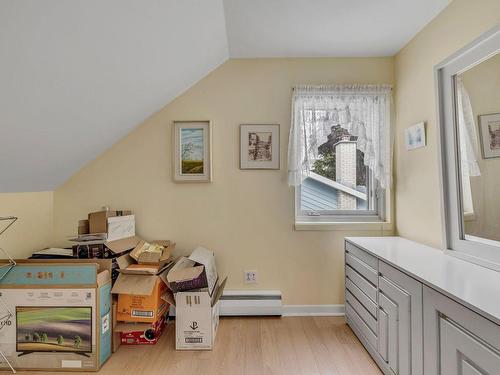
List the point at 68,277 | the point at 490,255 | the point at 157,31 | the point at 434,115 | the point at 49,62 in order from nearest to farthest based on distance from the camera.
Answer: the point at 49,62, the point at 490,255, the point at 157,31, the point at 68,277, the point at 434,115

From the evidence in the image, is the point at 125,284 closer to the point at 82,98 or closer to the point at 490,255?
the point at 82,98

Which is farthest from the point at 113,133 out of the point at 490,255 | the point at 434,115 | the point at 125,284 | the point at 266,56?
the point at 490,255

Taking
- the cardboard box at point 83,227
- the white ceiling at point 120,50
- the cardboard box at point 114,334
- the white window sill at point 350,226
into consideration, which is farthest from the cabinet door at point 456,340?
the cardboard box at point 83,227

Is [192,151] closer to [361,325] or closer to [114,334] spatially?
[114,334]

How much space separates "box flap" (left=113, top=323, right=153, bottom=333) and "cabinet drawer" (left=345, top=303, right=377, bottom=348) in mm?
1579

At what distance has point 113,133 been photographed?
2486 mm

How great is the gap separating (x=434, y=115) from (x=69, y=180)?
3.10 metres

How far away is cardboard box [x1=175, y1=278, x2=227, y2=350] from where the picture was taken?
7.09 ft

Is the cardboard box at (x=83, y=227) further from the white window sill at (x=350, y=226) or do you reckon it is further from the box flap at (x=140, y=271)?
the white window sill at (x=350, y=226)

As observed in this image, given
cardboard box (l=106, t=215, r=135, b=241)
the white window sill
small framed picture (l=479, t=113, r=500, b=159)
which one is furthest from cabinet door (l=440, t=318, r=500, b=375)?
cardboard box (l=106, t=215, r=135, b=241)

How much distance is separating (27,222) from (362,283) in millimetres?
2682

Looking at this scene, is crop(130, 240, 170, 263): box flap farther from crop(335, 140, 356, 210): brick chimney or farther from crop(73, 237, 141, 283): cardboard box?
crop(335, 140, 356, 210): brick chimney

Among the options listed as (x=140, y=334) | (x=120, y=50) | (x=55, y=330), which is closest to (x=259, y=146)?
(x=120, y=50)

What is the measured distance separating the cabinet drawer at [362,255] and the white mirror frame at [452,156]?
467mm
